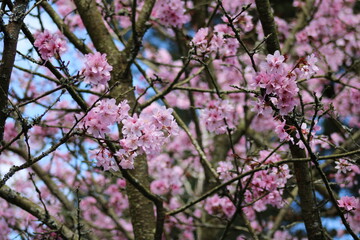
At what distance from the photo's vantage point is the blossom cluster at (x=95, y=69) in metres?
1.85

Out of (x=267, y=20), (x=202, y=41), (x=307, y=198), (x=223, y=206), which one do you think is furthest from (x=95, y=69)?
(x=223, y=206)

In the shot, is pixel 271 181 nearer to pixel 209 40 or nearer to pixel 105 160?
pixel 209 40

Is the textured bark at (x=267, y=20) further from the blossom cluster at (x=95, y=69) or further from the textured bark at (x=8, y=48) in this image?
the textured bark at (x=8, y=48)

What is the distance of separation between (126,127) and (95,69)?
1.03ft

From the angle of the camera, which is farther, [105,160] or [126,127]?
[105,160]

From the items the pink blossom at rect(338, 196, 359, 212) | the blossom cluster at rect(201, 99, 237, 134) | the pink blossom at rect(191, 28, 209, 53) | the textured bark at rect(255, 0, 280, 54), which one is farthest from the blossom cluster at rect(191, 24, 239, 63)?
the pink blossom at rect(338, 196, 359, 212)

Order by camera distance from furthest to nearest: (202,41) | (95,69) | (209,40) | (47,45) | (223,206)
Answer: (223,206), (209,40), (202,41), (47,45), (95,69)

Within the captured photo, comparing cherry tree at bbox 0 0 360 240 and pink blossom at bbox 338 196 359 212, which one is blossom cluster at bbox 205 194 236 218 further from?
pink blossom at bbox 338 196 359 212

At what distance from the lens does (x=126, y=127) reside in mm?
1787

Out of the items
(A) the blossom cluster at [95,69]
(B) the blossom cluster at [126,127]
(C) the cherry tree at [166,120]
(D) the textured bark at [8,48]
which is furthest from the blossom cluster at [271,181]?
(D) the textured bark at [8,48]

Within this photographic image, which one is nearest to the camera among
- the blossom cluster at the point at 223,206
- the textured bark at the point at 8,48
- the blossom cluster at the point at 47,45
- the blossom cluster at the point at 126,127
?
the textured bark at the point at 8,48

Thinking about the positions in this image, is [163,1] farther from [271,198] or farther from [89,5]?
[271,198]

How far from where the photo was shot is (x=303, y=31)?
443cm

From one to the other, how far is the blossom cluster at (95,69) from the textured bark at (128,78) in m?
0.63
